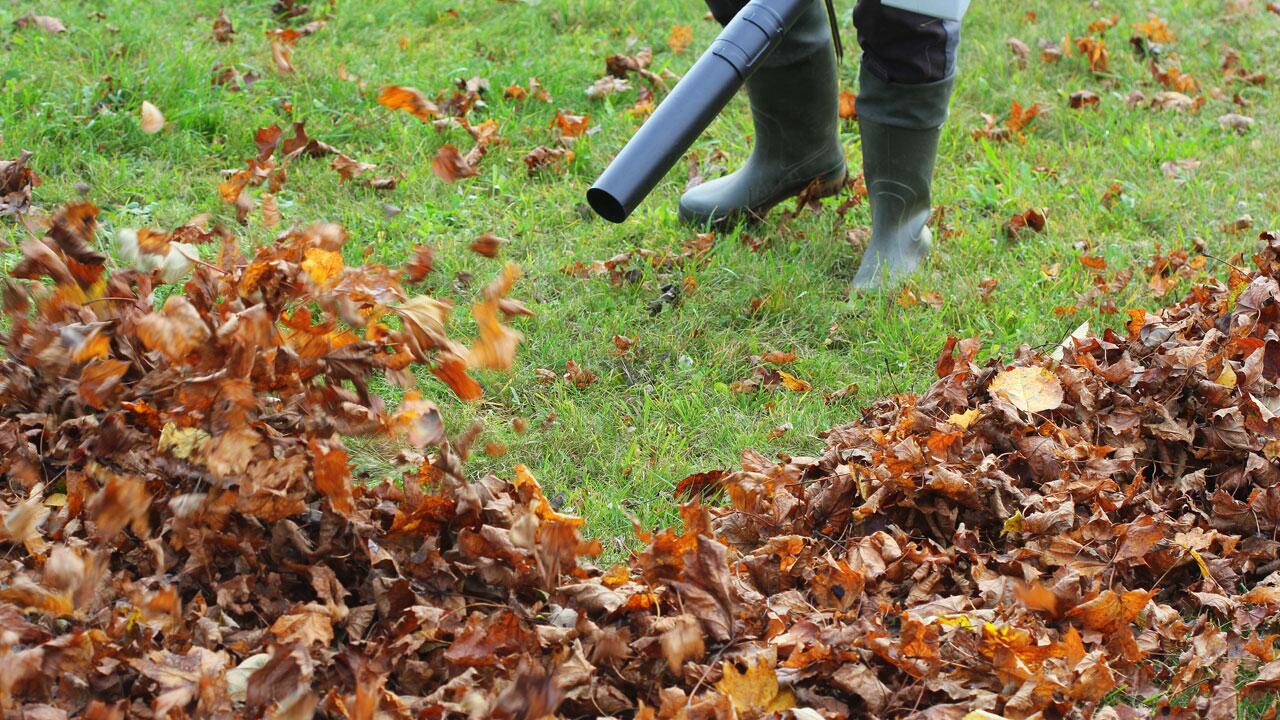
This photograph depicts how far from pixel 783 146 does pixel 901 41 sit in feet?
1.96

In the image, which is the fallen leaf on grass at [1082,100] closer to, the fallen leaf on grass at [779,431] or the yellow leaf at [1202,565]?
the fallen leaf on grass at [779,431]

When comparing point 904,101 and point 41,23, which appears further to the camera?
point 41,23

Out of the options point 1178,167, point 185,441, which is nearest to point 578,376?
point 185,441

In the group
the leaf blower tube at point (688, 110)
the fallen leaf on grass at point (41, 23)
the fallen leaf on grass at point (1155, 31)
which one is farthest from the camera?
the fallen leaf on grass at point (1155, 31)

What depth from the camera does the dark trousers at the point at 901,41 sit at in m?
2.97

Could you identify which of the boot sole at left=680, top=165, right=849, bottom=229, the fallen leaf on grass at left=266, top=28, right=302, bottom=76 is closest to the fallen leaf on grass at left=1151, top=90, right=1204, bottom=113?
the boot sole at left=680, top=165, right=849, bottom=229

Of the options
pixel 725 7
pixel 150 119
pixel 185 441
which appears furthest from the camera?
pixel 150 119

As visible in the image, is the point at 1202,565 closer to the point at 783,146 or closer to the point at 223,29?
the point at 783,146

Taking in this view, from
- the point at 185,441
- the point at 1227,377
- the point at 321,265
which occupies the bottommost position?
the point at 1227,377

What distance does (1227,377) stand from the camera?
2.50m

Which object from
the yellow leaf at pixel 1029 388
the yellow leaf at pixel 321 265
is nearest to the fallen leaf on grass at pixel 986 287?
the yellow leaf at pixel 1029 388

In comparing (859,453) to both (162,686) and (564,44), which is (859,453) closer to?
(162,686)

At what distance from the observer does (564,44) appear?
4.69 meters

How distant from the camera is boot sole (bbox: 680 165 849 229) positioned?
3.59m
